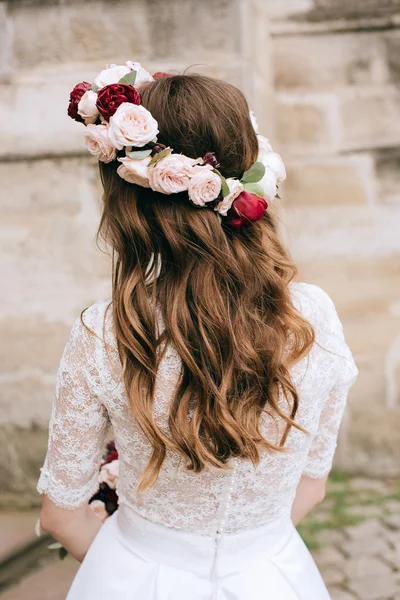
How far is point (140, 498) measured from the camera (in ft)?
5.05

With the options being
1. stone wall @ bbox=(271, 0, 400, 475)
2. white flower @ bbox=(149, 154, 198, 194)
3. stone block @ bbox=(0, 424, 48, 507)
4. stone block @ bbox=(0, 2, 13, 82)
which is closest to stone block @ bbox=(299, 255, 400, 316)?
stone wall @ bbox=(271, 0, 400, 475)

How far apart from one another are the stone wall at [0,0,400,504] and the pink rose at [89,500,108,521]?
1835 mm

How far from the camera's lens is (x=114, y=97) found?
1.38m

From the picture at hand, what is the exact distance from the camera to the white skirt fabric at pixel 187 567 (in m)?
1.52

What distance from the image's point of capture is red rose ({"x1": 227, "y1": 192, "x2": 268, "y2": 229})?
135 cm

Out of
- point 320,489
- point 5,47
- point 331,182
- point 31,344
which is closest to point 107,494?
point 320,489

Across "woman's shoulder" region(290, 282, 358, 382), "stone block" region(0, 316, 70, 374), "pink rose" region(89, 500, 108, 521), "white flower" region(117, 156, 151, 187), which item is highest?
"white flower" region(117, 156, 151, 187)

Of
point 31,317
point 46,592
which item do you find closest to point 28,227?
point 31,317

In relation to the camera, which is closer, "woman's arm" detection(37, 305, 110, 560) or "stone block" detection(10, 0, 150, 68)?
"woman's arm" detection(37, 305, 110, 560)

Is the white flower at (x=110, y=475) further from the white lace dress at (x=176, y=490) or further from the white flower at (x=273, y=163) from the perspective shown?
the white flower at (x=273, y=163)

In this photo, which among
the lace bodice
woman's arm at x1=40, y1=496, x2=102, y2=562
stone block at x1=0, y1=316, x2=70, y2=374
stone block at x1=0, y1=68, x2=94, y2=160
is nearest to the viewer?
the lace bodice

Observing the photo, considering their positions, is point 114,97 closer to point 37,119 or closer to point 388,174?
point 37,119

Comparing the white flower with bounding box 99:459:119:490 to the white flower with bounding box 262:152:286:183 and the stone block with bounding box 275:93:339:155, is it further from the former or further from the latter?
the stone block with bounding box 275:93:339:155

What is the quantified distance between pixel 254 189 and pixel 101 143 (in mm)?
333
